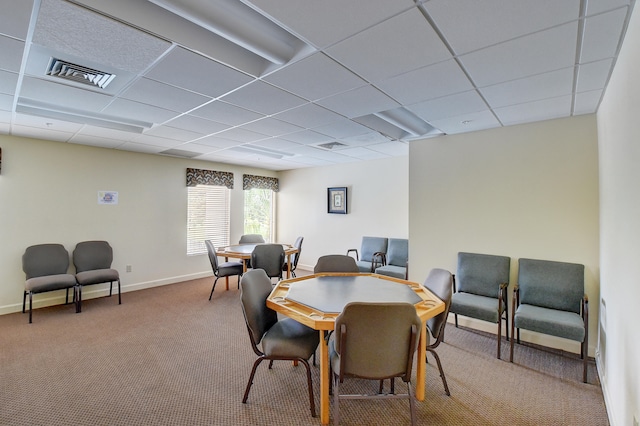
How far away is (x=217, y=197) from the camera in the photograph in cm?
654

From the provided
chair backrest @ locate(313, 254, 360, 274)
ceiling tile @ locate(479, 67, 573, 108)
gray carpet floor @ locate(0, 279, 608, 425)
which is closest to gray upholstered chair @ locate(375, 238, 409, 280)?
chair backrest @ locate(313, 254, 360, 274)

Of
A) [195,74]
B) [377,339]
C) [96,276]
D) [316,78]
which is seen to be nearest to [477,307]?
[377,339]

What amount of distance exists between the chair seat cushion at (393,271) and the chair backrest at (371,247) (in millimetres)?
541

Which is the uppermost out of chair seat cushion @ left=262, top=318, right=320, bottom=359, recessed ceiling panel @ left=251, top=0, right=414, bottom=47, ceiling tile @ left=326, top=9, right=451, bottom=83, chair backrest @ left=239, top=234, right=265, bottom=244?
ceiling tile @ left=326, top=9, right=451, bottom=83

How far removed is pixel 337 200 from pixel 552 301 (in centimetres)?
412

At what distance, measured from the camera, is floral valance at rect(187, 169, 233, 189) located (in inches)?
234

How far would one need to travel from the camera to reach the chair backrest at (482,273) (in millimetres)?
3389

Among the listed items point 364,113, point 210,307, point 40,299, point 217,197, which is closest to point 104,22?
point 364,113

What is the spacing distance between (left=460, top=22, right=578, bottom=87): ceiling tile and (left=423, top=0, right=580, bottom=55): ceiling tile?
10 cm

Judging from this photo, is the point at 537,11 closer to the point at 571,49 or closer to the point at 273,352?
the point at 571,49

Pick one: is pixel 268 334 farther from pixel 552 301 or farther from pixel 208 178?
pixel 208 178

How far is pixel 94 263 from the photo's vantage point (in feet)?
15.3

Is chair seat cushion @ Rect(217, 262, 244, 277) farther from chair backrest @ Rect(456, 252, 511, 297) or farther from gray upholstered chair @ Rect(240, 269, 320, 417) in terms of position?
chair backrest @ Rect(456, 252, 511, 297)

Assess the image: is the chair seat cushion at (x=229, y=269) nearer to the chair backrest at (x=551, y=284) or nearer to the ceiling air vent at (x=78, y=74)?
the ceiling air vent at (x=78, y=74)
